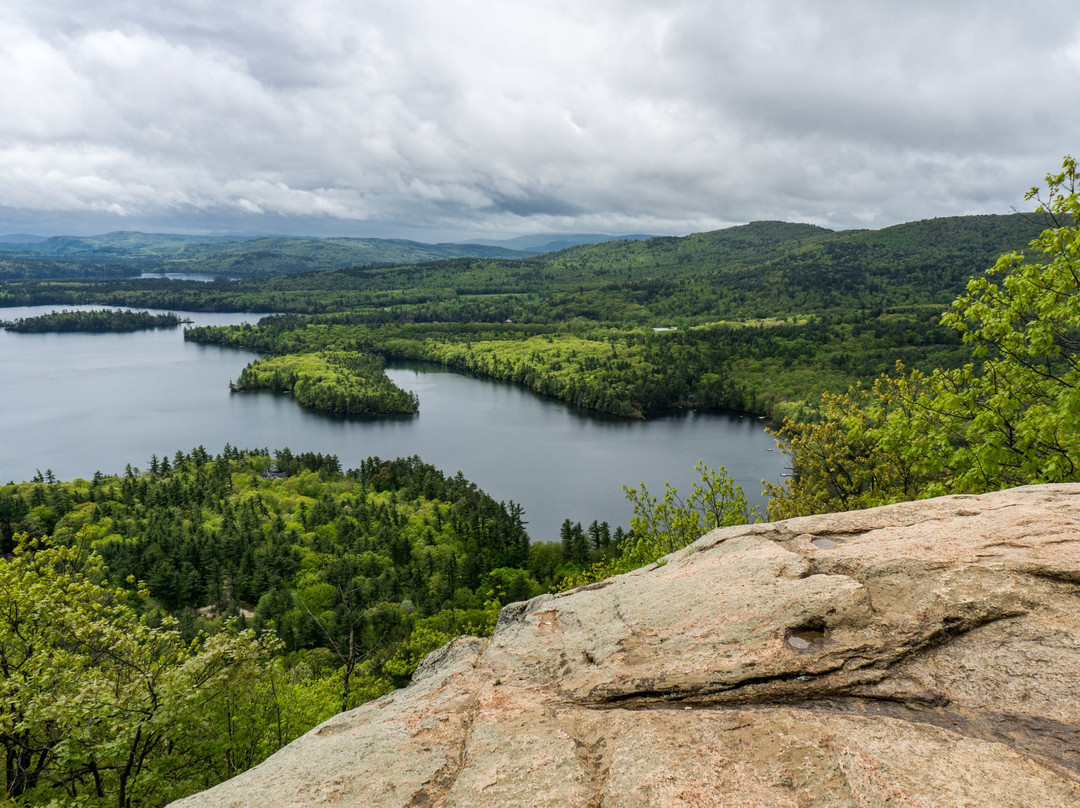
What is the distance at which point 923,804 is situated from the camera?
508 centimetres

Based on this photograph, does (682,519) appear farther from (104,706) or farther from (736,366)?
(736,366)

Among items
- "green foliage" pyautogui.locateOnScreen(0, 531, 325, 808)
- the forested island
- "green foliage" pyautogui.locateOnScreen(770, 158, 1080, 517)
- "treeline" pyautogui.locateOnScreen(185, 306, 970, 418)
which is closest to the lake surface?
"treeline" pyautogui.locateOnScreen(185, 306, 970, 418)

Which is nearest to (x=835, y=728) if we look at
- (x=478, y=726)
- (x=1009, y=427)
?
(x=478, y=726)

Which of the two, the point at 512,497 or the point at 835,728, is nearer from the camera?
the point at 835,728

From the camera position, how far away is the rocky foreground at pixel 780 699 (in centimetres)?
570

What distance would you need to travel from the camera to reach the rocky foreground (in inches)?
224

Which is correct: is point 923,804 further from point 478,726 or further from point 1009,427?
point 1009,427

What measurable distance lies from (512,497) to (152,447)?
78.3 meters

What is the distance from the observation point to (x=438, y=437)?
413 feet

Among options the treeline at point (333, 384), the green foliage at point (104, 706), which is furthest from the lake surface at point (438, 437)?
the green foliage at point (104, 706)

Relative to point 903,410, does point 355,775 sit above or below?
below

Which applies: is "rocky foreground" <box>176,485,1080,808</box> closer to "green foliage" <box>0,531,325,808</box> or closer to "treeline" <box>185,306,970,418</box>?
"green foliage" <box>0,531,325,808</box>

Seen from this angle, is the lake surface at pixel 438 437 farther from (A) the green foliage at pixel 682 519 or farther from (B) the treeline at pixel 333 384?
(A) the green foliage at pixel 682 519

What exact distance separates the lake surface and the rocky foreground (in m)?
72.3
